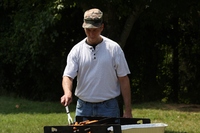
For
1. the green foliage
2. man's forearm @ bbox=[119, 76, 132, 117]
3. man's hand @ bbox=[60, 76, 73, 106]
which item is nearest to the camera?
man's hand @ bbox=[60, 76, 73, 106]

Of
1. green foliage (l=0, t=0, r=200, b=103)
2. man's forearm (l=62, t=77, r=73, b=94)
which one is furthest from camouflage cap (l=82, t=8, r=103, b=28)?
green foliage (l=0, t=0, r=200, b=103)

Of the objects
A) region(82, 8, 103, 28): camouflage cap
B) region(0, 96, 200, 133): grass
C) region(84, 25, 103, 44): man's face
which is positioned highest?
region(82, 8, 103, 28): camouflage cap

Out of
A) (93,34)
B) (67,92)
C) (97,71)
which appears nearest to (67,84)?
(67,92)

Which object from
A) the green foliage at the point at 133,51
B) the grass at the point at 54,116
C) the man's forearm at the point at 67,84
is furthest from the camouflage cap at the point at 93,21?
the green foliage at the point at 133,51

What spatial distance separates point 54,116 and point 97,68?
6914mm

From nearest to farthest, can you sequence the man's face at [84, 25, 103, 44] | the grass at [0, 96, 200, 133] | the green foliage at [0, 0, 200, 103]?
the man's face at [84, 25, 103, 44] < the grass at [0, 96, 200, 133] < the green foliage at [0, 0, 200, 103]

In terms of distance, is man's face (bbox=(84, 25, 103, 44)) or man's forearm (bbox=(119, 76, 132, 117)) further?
man's forearm (bbox=(119, 76, 132, 117))

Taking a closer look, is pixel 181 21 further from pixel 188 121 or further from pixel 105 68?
pixel 105 68

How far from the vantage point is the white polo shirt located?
5652mm

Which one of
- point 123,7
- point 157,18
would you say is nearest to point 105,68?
point 123,7

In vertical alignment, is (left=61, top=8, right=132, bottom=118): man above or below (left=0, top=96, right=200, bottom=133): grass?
above

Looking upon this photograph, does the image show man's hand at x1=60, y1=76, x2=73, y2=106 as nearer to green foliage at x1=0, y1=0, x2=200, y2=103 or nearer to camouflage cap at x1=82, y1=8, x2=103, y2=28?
camouflage cap at x1=82, y1=8, x2=103, y2=28

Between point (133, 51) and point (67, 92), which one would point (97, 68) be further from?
point (133, 51)

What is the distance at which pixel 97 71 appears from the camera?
223 inches
